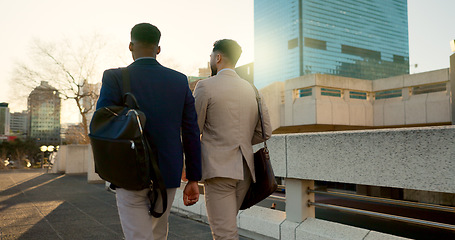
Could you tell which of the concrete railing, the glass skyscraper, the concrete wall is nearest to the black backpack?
the concrete railing

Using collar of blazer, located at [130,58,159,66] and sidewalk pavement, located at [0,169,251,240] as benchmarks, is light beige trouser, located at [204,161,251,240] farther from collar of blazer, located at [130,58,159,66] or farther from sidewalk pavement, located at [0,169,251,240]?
sidewalk pavement, located at [0,169,251,240]

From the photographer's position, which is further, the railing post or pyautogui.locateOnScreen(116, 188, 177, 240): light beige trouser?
the railing post

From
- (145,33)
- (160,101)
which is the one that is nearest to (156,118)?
(160,101)

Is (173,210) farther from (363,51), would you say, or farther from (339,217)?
(363,51)

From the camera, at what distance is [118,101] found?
1.98 m

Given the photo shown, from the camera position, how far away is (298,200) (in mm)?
4195

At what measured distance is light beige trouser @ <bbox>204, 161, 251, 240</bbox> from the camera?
8.11ft

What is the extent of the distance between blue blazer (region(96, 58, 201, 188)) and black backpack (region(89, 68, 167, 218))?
0.33ft

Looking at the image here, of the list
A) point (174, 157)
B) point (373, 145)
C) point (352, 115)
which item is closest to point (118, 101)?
point (174, 157)

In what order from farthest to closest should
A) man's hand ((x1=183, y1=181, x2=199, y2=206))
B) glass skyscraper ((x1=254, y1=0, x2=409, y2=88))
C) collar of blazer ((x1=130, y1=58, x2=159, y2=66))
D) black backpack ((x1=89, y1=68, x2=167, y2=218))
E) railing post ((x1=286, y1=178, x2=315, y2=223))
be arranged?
1. glass skyscraper ((x1=254, y1=0, x2=409, y2=88))
2. railing post ((x1=286, y1=178, x2=315, y2=223))
3. man's hand ((x1=183, y1=181, x2=199, y2=206))
4. collar of blazer ((x1=130, y1=58, x2=159, y2=66))
5. black backpack ((x1=89, y1=68, x2=167, y2=218))

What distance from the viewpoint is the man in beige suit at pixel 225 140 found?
248 centimetres

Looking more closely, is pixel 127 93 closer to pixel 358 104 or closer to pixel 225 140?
pixel 225 140

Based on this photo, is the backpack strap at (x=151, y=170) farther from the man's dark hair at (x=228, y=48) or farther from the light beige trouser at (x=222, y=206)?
the man's dark hair at (x=228, y=48)

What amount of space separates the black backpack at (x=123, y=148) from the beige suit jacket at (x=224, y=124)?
65cm
